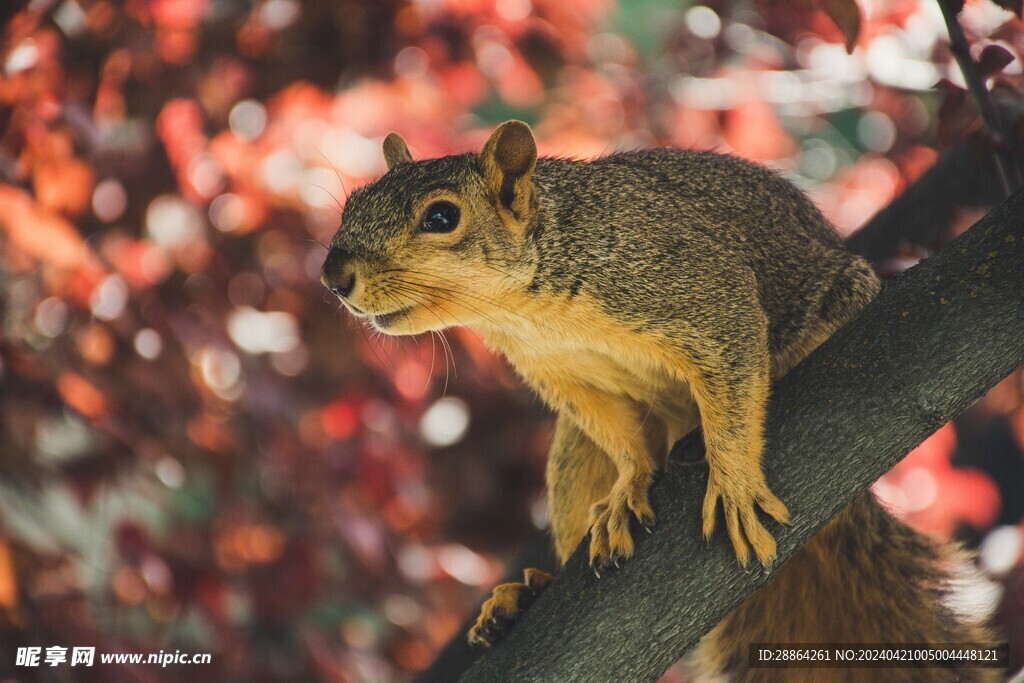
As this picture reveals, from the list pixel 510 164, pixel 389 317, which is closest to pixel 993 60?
pixel 510 164

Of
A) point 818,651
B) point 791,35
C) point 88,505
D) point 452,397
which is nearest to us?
point 818,651

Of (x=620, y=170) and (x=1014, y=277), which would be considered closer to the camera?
(x=1014, y=277)

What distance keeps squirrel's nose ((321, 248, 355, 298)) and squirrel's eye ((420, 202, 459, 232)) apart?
16cm

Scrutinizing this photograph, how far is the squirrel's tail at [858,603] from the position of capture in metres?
2.23

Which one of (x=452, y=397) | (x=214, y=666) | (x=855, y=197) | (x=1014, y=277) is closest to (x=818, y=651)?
(x=1014, y=277)

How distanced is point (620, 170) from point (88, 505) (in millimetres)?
1792

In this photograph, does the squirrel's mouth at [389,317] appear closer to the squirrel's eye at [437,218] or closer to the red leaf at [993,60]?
the squirrel's eye at [437,218]

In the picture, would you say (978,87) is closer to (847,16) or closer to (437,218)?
(847,16)

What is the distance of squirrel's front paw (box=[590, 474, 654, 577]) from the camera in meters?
1.85

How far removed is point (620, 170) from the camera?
7.08 feet

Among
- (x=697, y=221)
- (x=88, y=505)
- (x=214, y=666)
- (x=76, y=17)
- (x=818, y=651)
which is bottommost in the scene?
(x=818, y=651)

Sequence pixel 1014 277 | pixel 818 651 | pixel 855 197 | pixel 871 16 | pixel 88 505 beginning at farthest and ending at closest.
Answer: pixel 855 197
pixel 871 16
pixel 88 505
pixel 818 651
pixel 1014 277

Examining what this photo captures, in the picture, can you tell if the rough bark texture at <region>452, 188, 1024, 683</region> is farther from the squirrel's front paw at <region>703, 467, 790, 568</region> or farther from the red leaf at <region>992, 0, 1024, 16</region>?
the red leaf at <region>992, 0, 1024, 16</region>

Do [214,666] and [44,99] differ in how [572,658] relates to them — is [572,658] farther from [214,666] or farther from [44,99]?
[44,99]
